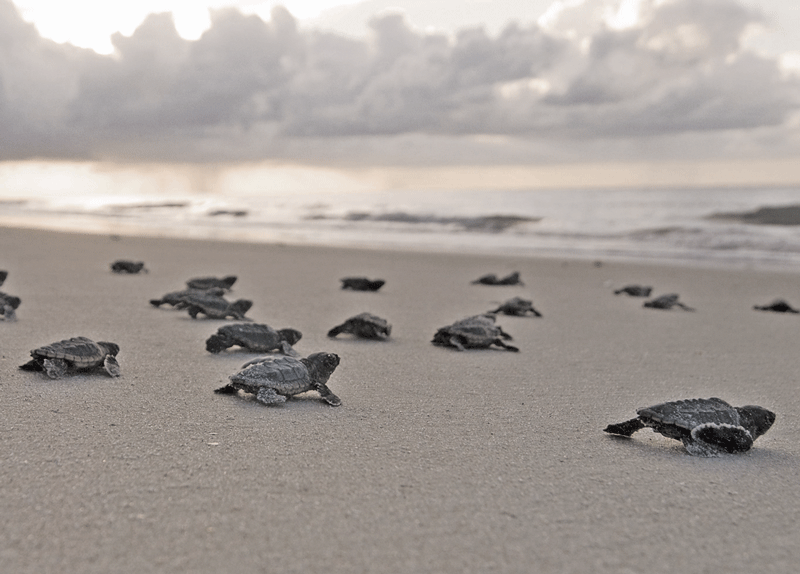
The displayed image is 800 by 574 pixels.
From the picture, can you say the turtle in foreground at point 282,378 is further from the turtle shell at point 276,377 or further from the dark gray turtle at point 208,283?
the dark gray turtle at point 208,283

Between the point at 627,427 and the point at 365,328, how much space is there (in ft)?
10.4

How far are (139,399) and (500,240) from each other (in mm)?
21883

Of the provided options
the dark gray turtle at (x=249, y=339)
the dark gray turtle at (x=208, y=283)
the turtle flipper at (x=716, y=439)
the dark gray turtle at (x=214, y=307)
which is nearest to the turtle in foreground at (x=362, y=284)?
the dark gray turtle at (x=208, y=283)

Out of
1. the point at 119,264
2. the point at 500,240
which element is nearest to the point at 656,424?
the point at 119,264

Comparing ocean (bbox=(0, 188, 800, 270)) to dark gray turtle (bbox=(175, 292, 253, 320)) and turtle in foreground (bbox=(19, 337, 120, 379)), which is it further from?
turtle in foreground (bbox=(19, 337, 120, 379))

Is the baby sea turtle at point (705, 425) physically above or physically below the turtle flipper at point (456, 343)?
above

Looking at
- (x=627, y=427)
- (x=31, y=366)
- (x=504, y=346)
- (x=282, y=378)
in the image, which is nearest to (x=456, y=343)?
(x=504, y=346)

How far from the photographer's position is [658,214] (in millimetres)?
37062

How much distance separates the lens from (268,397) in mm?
4184

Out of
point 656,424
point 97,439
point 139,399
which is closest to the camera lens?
point 97,439

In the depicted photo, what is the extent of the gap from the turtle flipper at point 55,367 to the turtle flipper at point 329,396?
1.77m

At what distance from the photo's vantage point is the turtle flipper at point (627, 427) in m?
3.78

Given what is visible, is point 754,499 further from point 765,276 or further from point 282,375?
point 765,276

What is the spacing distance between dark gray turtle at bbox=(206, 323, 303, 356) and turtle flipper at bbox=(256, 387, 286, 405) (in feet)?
4.50
